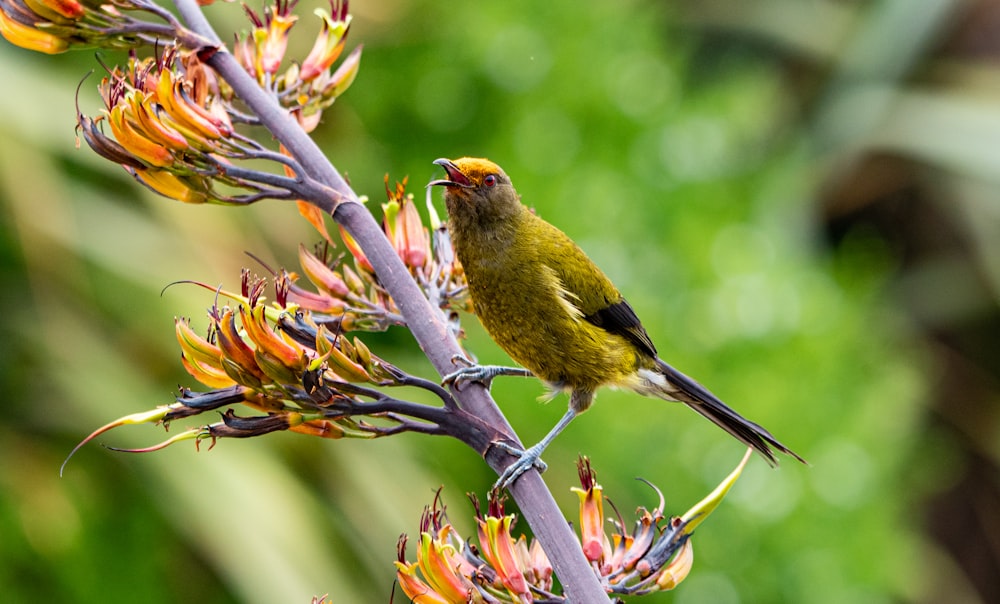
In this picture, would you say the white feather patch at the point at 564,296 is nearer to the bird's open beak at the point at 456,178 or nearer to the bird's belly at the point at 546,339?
the bird's belly at the point at 546,339

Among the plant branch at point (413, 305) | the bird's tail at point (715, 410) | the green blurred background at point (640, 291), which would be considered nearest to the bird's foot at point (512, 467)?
the plant branch at point (413, 305)

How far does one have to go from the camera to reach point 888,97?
6.52 metres

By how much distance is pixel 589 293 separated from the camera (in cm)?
225

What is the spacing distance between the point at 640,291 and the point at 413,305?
3.73 meters

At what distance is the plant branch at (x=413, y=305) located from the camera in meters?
1.29

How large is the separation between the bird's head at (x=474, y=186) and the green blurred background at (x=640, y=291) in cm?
203

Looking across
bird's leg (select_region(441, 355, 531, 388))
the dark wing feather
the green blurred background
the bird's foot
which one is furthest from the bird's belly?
the green blurred background

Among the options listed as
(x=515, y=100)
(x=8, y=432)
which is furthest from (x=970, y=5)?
(x=8, y=432)

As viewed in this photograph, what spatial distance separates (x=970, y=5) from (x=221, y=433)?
282 inches

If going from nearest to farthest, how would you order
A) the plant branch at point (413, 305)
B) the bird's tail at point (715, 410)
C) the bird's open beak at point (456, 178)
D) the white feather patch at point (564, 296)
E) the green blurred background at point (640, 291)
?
the plant branch at point (413, 305)
the bird's tail at point (715, 410)
the bird's open beak at point (456, 178)
the white feather patch at point (564, 296)
the green blurred background at point (640, 291)

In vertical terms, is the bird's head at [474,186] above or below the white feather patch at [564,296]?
above

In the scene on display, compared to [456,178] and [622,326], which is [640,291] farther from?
[456,178]

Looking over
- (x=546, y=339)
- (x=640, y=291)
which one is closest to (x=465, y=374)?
(x=546, y=339)

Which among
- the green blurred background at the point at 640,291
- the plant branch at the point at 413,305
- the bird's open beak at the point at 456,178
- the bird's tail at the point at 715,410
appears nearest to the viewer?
the plant branch at the point at 413,305
